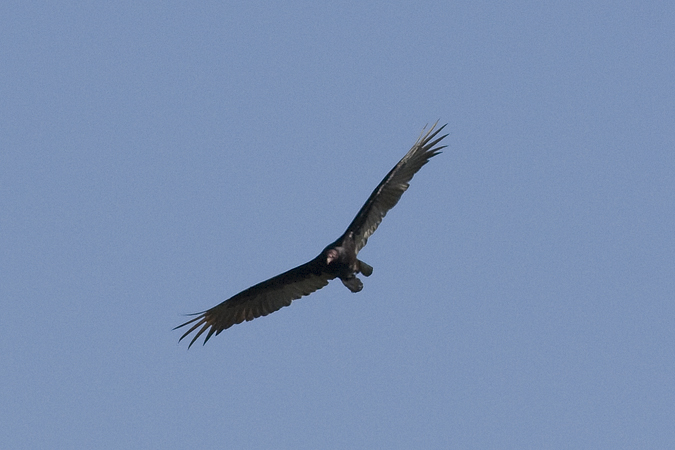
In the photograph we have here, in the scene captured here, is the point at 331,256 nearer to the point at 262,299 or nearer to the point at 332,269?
the point at 332,269

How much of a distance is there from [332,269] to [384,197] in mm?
1293

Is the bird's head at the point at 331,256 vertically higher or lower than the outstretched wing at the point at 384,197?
lower

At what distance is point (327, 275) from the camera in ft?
46.2

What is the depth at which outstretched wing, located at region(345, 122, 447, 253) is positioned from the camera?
13750 millimetres

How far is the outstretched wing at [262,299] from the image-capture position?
14.2 meters

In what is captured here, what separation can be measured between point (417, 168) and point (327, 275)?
81.8 inches

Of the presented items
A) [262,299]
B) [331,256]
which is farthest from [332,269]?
[262,299]

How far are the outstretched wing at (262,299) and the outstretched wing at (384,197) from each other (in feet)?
2.86

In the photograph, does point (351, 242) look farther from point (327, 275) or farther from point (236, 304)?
point (236, 304)

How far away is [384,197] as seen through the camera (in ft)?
45.5

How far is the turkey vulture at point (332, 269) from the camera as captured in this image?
44.9ft

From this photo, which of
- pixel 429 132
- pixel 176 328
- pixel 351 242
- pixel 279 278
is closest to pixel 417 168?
pixel 429 132

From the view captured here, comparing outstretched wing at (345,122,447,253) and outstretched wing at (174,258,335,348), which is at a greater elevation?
outstretched wing at (345,122,447,253)

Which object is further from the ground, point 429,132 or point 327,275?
point 429,132
